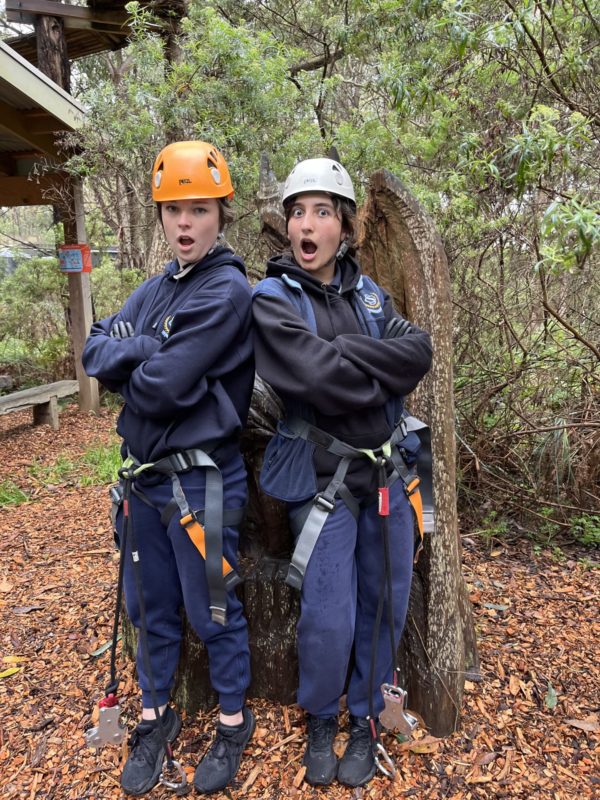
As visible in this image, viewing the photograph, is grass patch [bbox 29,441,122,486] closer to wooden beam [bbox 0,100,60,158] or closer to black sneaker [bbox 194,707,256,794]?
black sneaker [bbox 194,707,256,794]

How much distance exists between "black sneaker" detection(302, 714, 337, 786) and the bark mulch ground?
0.21ft

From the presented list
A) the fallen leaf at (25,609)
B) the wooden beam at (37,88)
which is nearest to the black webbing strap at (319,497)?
the fallen leaf at (25,609)

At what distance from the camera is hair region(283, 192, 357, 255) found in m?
2.33

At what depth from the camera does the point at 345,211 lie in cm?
237

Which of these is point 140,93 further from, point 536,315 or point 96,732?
point 96,732

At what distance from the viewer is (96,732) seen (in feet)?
8.04

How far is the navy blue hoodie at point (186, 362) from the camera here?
6.97ft

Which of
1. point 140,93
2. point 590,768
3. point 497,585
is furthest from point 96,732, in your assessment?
point 140,93

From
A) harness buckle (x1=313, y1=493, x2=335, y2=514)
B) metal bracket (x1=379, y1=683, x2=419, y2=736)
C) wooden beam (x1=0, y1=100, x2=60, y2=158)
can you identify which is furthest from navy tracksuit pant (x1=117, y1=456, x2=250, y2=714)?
wooden beam (x1=0, y1=100, x2=60, y2=158)

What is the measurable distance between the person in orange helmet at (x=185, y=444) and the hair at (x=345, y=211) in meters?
0.27

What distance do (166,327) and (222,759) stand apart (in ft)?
6.05

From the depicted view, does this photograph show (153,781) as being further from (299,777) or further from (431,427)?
(431,427)

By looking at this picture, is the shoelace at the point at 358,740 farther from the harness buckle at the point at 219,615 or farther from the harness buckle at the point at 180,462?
the harness buckle at the point at 180,462

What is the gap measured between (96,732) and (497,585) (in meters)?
2.76
